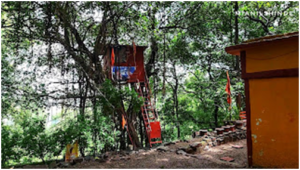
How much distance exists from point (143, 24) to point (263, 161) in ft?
16.9

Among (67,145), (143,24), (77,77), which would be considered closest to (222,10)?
(143,24)

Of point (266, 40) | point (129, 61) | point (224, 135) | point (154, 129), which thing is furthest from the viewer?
point (129, 61)

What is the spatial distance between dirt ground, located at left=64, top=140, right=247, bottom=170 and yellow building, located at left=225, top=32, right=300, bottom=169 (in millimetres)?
707

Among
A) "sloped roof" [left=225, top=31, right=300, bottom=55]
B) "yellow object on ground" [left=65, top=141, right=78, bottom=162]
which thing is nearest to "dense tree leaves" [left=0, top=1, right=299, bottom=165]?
"yellow object on ground" [left=65, top=141, right=78, bottom=162]

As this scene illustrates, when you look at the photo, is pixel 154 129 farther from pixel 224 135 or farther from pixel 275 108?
pixel 275 108

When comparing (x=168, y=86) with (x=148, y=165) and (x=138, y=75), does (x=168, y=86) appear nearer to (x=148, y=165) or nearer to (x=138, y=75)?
(x=138, y=75)

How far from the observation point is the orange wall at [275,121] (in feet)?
12.6

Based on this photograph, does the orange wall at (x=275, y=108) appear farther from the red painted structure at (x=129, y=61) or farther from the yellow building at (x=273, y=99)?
the red painted structure at (x=129, y=61)

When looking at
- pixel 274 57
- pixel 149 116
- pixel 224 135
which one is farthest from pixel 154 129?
pixel 274 57

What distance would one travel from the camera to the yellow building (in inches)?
151

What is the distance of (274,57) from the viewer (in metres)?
4.06

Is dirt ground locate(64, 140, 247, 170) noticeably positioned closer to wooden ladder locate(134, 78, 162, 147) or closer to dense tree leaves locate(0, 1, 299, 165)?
dense tree leaves locate(0, 1, 299, 165)

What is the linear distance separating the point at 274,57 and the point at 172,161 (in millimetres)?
3224

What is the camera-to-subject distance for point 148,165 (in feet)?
15.6
